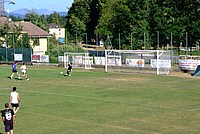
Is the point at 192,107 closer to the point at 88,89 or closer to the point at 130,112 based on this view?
the point at 130,112

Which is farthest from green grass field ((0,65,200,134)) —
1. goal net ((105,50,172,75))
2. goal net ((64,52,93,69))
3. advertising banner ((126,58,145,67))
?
goal net ((64,52,93,69))

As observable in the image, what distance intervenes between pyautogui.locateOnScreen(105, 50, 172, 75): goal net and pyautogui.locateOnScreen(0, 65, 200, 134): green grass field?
6.20 m

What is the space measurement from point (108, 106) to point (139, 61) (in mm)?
25860

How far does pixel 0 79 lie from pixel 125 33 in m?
37.3

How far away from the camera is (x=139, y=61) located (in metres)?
51.8

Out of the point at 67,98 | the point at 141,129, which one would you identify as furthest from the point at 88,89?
the point at 141,129

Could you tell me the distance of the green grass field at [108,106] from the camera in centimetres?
2003

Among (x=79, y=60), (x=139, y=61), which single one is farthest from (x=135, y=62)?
(x=79, y=60)

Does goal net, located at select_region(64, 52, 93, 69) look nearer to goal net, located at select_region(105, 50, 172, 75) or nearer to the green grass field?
goal net, located at select_region(105, 50, 172, 75)

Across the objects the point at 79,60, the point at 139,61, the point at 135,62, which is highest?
the point at 79,60

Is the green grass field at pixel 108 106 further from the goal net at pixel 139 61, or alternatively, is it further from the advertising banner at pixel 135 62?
the advertising banner at pixel 135 62

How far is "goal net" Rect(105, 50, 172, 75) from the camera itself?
159ft

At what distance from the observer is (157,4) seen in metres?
79.2

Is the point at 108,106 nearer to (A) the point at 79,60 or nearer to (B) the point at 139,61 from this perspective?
(B) the point at 139,61
